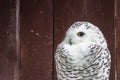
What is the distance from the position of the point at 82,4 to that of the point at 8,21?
297mm

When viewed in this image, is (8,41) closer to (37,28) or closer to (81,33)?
(37,28)

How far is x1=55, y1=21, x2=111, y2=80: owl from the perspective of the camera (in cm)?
1055

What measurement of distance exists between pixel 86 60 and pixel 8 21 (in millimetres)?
425

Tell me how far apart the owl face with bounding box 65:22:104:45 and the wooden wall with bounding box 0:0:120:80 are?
185mm

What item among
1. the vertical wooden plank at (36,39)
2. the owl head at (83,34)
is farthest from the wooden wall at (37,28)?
the owl head at (83,34)

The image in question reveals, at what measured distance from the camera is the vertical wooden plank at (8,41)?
35.4ft

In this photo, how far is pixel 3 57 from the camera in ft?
35.4

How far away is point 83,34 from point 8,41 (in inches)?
14.0

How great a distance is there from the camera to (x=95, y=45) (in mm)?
10570

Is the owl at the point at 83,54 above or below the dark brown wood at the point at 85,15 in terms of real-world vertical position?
below

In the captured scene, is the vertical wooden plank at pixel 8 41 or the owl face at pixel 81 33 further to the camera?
the vertical wooden plank at pixel 8 41

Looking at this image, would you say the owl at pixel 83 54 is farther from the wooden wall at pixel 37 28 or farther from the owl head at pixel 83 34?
the wooden wall at pixel 37 28

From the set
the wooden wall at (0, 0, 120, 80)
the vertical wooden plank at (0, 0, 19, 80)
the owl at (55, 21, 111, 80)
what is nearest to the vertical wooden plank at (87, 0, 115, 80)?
the wooden wall at (0, 0, 120, 80)

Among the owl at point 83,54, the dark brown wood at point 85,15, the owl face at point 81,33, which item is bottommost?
the owl at point 83,54
